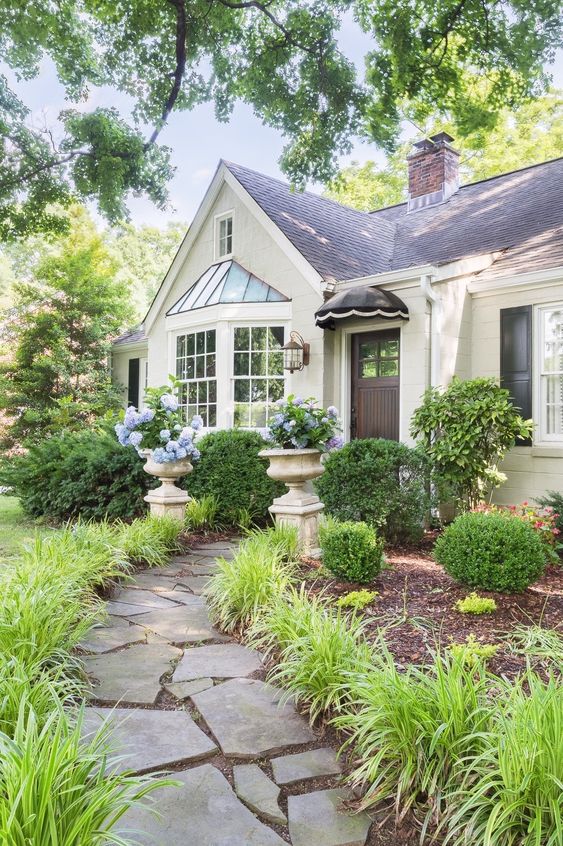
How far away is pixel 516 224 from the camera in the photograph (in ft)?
29.7

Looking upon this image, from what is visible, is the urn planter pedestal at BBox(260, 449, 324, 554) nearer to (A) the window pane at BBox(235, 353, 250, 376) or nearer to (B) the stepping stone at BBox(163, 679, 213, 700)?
(B) the stepping stone at BBox(163, 679, 213, 700)

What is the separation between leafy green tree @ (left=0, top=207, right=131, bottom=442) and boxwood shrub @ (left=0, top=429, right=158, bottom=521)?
5.22m

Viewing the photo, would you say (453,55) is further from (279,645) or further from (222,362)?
(279,645)

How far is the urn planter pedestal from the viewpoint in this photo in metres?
5.48

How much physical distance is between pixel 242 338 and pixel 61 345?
22.6 ft

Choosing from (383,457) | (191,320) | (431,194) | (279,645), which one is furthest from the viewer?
(431,194)

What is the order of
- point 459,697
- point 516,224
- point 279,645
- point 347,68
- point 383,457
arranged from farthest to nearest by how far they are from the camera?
point 516,224
point 347,68
point 383,457
point 279,645
point 459,697

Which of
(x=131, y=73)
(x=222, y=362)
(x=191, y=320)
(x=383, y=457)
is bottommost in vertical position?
(x=383, y=457)

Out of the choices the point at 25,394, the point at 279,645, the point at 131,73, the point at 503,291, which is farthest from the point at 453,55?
the point at 25,394

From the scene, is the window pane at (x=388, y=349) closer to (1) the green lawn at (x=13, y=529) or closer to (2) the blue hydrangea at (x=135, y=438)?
(2) the blue hydrangea at (x=135, y=438)

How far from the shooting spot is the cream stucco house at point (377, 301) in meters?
7.35

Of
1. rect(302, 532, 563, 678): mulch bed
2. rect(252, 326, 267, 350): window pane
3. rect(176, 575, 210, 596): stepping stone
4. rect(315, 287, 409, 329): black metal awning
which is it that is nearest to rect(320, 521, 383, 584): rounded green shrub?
rect(302, 532, 563, 678): mulch bed

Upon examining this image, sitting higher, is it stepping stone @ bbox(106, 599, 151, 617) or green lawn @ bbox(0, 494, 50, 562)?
stepping stone @ bbox(106, 599, 151, 617)

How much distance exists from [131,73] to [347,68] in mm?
3004
